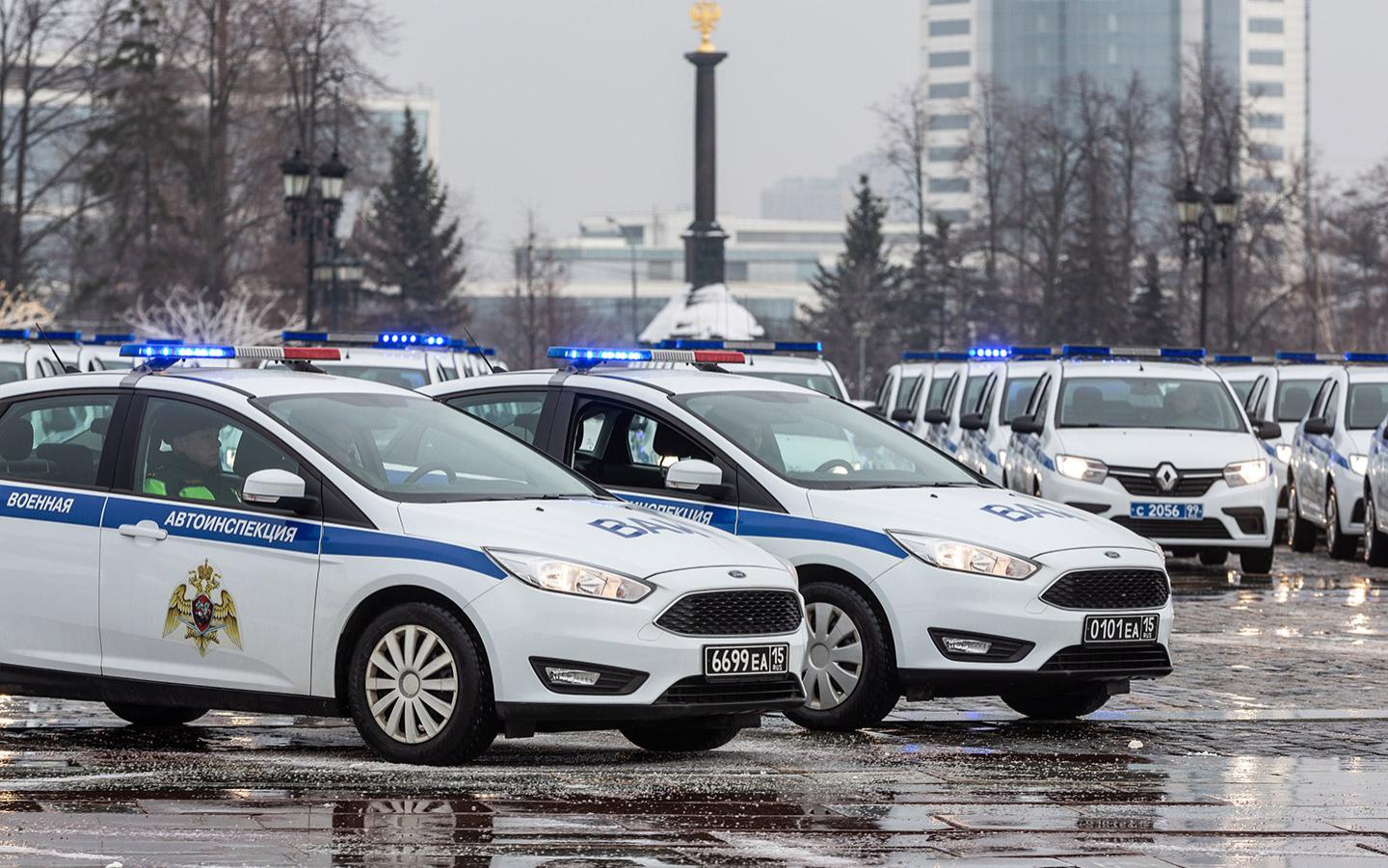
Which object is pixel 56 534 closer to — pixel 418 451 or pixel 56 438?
pixel 56 438

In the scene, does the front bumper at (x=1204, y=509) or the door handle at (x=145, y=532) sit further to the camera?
the front bumper at (x=1204, y=509)

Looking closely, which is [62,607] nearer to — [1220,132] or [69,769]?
[69,769]

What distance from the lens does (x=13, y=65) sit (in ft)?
175

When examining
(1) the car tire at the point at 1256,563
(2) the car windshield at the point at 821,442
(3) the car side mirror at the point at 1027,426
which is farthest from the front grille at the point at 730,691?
(1) the car tire at the point at 1256,563

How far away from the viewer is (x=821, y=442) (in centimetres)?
1170

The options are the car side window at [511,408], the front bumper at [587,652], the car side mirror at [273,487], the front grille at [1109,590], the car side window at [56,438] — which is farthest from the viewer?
the car side window at [511,408]

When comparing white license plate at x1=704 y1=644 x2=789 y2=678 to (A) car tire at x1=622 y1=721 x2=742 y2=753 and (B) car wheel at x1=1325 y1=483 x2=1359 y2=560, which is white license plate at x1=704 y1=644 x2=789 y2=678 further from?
(B) car wheel at x1=1325 y1=483 x2=1359 y2=560

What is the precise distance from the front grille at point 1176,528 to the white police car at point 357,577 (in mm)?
10659

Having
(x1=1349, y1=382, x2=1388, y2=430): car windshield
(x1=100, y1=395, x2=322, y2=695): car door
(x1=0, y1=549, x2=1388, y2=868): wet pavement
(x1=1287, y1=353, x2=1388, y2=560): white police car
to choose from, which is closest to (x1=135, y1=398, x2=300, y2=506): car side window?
(x1=100, y1=395, x2=322, y2=695): car door

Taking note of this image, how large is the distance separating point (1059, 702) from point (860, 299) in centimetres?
8546

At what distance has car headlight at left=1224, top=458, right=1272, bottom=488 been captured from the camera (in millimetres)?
20444

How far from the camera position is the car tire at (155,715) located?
35.2 ft

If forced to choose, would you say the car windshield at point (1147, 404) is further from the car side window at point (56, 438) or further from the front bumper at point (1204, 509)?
the car side window at point (56, 438)

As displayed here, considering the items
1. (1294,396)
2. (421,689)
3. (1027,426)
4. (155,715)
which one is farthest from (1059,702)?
(1294,396)
